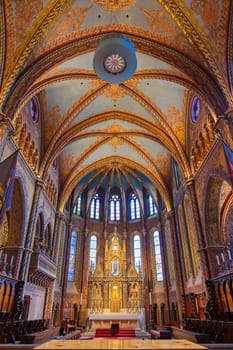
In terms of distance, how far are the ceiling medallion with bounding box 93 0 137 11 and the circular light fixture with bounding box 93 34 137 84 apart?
3.71 m

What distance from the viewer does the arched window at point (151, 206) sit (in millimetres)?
25344

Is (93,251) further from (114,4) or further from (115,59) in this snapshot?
(114,4)

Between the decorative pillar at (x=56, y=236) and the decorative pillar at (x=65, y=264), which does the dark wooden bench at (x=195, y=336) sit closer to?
the decorative pillar at (x=56, y=236)

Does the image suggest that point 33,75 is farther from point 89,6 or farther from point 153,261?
point 153,261

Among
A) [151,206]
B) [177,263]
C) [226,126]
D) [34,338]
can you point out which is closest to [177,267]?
[177,263]

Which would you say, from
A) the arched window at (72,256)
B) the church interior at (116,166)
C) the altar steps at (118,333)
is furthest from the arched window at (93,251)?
the altar steps at (118,333)

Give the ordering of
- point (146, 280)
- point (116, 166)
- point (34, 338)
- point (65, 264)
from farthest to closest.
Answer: point (116, 166) < point (146, 280) < point (65, 264) < point (34, 338)

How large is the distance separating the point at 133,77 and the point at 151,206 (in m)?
15.1

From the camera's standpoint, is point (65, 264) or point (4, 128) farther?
point (65, 264)

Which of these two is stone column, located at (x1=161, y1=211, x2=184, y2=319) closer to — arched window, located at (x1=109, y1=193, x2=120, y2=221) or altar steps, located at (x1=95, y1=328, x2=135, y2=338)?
altar steps, located at (x1=95, y1=328, x2=135, y2=338)

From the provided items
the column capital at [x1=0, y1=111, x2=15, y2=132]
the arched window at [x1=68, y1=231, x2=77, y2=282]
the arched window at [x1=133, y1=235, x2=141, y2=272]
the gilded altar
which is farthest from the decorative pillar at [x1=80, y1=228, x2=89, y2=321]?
the column capital at [x1=0, y1=111, x2=15, y2=132]

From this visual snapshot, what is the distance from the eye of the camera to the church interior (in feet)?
33.5

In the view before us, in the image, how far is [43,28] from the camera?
10.5m

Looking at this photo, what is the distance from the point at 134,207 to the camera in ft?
89.1
